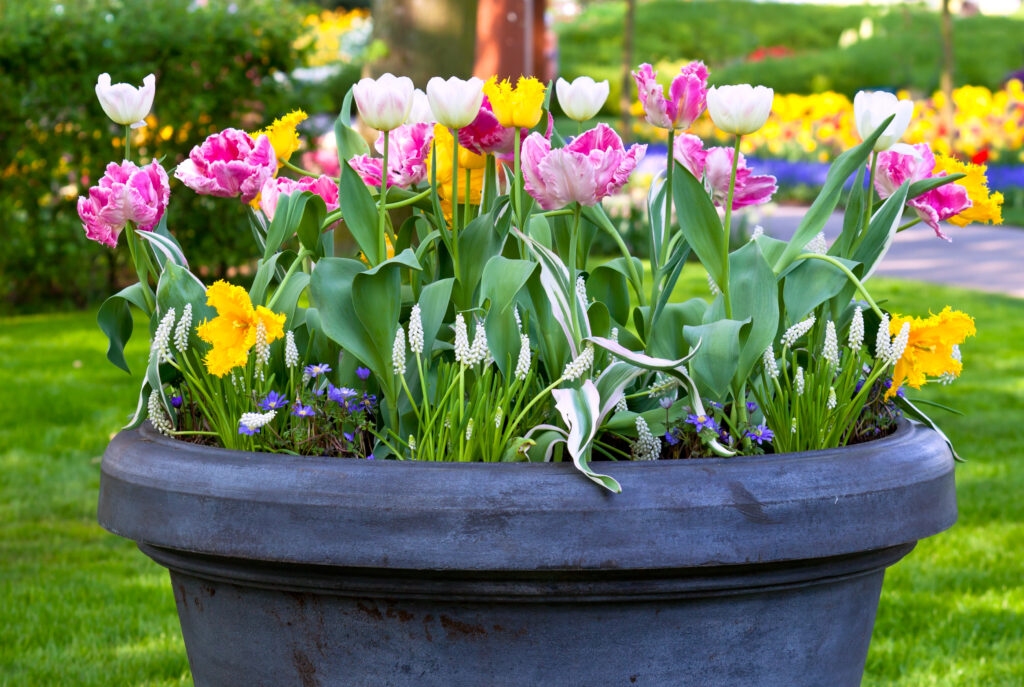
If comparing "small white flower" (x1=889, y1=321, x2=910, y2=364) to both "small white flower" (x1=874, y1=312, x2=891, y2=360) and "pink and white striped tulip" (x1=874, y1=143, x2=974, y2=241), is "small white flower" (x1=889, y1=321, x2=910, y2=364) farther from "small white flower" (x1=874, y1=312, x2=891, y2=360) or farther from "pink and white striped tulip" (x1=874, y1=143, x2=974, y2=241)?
"pink and white striped tulip" (x1=874, y1=143, x2=974, y2=241)

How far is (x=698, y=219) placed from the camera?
1.51 metres

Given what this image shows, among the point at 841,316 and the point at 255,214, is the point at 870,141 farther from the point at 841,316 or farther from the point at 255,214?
the point at 255,214

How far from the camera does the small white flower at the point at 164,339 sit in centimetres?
150

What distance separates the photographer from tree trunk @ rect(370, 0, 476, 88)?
5668 millimetres

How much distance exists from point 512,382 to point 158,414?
18.6 inches

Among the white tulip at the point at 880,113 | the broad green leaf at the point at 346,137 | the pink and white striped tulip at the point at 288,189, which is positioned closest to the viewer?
the white tulip at the point at 880,113

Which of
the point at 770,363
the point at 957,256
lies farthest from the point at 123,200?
the point at 957,256

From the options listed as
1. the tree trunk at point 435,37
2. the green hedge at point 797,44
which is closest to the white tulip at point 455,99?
the tree trunk at point 435,37

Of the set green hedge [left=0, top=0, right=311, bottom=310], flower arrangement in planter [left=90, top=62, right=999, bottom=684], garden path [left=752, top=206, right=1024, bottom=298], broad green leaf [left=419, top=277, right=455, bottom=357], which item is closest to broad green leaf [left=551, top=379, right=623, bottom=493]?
flower arrangement in planter [left=90, top=62, right=999, bottom=684]

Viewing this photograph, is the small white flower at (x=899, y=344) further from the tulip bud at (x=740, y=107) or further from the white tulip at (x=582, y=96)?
the white tulip at (x=582, y=96)

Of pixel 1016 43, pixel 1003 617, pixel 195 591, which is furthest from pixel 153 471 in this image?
pixel 1016 43

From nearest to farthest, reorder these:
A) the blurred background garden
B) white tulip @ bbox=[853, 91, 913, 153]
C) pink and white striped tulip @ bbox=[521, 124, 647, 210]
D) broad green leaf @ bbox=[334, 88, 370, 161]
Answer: pink and white striped tulip @ bbox=[521, 124, 647, 210] → white tulip @ bbox=[853, 91, 913, 153] → broad green leaf @ bbox=[334, 88, 370, 161] → the blurred background garden

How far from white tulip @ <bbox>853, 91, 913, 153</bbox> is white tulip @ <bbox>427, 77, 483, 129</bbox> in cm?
51

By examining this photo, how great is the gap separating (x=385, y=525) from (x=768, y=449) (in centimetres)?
Result: 55
